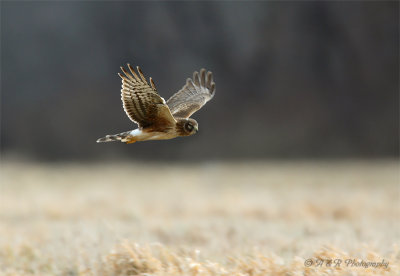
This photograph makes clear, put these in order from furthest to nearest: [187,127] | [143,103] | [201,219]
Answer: [201,219]
[143,103]
[187,127]

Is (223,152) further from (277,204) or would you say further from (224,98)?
(277,204)

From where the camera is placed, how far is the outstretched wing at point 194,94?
229 inches

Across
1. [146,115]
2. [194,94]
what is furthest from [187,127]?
[194,94]

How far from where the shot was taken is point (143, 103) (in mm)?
4742

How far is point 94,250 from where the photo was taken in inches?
244

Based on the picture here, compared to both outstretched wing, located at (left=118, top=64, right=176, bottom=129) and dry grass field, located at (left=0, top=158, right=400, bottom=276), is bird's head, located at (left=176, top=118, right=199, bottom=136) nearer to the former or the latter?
outstretched wing, located at (left=118, top=64, right=176, bottom=129)

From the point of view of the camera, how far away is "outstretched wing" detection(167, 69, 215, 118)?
582 centimetres

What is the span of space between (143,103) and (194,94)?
1.44 metres

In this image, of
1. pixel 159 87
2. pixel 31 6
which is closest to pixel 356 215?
pixel 159 87

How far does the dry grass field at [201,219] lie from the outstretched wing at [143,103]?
1.36m
